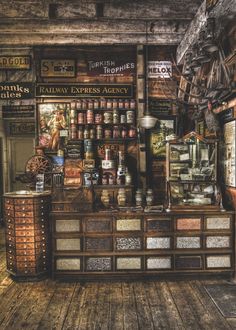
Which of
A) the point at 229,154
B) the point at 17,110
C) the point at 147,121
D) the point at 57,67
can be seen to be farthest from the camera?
the point at 17,110

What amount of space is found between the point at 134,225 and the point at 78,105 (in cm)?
279

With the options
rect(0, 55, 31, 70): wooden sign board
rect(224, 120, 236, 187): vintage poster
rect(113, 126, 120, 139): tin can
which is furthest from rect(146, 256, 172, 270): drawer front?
rect(0, 55, 31, 70): wooden sign board

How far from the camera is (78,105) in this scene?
629 centimetres

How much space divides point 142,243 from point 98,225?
0.67 m

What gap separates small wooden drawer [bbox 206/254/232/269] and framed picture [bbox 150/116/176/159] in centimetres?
264

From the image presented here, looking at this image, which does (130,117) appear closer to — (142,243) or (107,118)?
(107,118)

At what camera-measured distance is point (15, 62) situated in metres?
6.66

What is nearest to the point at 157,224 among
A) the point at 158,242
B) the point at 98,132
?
the point at 158,242

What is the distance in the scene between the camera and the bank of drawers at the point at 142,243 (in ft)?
15.1

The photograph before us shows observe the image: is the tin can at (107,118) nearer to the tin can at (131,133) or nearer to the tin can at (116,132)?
the tin can at (116,132)

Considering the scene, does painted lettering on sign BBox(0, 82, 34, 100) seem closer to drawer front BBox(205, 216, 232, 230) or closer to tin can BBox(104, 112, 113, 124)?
tin can BBox(104, 112, 113, 124)

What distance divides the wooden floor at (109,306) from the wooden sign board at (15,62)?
418 cm

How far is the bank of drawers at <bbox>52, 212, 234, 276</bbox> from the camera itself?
4590 millimetres

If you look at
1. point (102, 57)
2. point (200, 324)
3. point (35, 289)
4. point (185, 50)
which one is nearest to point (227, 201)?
point (200, 324)
